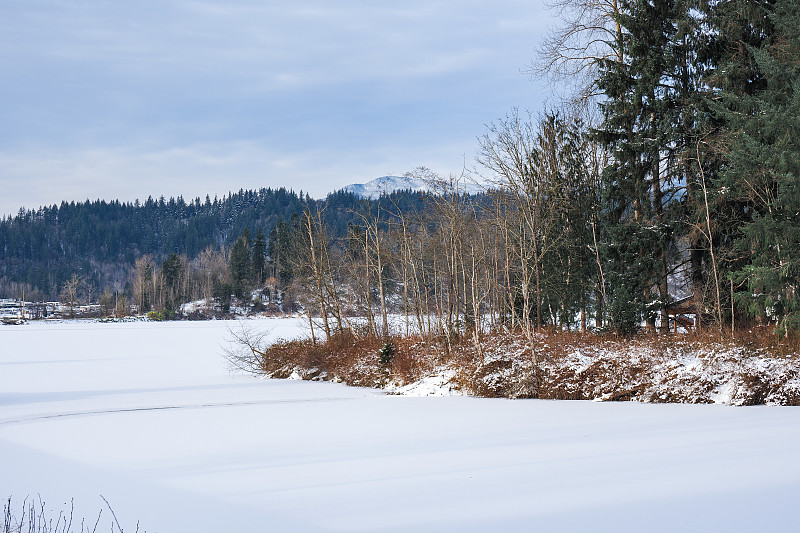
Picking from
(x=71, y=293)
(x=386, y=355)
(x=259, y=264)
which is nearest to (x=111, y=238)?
(x=71, y=293)

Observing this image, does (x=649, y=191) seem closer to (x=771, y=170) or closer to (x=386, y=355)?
(x=771, y=170)

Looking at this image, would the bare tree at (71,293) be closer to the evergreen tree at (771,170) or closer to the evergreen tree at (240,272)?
the evergreen tree at (240,272)

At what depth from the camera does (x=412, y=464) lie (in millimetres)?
7637

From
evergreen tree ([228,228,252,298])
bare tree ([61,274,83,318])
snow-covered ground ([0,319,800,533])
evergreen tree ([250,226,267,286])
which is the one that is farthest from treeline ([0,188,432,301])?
snow-covered ground ([0,319,800,533])

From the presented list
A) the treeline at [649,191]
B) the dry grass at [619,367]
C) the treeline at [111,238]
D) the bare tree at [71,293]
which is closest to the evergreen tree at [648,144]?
the treeline at [649,191]

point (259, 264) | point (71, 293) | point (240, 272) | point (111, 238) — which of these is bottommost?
point (71, 293)

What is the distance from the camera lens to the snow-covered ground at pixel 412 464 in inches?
218

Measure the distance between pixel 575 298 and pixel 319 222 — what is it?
9.14 metres

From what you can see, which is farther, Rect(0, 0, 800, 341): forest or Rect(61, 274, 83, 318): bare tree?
Rect(61, 274, 83, 318): bare tree

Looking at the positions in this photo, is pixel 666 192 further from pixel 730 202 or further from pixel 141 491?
pixel 141 491

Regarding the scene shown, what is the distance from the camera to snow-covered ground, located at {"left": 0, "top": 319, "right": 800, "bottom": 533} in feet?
18.2

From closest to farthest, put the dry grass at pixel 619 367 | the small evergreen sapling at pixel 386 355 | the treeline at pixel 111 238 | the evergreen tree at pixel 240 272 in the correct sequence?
the dry grass at pixel 619 367 → the small evergreen sapling at pixel 386 355 → the evergreen tree at pixel 240 272 → the treeline at pixel 111 238

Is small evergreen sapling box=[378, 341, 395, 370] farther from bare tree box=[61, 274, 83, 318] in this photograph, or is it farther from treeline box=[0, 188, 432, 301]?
treeline box=[0, 188, 432, 301]

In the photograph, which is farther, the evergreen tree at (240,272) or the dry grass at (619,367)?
the evergreen tree at (240,272)
